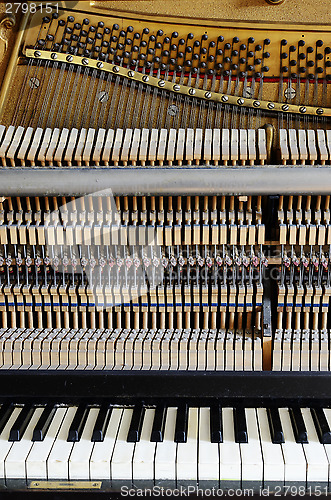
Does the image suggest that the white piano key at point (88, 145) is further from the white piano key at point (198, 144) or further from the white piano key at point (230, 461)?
the white piano key at point (230, 461)

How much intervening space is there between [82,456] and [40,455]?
21 centimetres

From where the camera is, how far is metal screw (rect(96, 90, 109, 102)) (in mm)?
3098

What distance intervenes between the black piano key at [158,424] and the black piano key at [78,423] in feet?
1.21

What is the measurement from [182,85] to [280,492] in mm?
2140

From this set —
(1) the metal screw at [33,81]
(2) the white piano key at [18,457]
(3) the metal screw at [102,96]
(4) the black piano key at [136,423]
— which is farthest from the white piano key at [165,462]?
(1) the metal screw at [33,81]

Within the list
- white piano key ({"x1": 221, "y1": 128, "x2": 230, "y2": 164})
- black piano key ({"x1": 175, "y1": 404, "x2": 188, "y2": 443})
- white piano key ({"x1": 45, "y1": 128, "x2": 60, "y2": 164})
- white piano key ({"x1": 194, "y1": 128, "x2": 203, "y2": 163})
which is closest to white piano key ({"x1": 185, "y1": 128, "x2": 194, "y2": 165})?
white piano key ({"x1": 194, "y1": 128, "x2": 203, "y2": 163})

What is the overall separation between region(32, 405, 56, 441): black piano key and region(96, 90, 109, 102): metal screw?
171cm

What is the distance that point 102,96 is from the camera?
310 cm

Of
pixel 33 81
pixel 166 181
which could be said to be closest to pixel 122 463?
pixel 166 181

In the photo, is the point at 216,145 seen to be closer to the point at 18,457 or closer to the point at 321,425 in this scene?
the point at 321,425

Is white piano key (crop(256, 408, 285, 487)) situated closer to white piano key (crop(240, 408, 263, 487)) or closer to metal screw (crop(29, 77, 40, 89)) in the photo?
white piano key (crop(240, 408, 263, 487))

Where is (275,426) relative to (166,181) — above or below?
below

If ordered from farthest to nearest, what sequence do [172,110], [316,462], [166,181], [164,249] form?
[172,110] → [164,249] → [166,181] → [316,462]

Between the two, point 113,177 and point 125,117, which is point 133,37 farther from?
point 113,177
